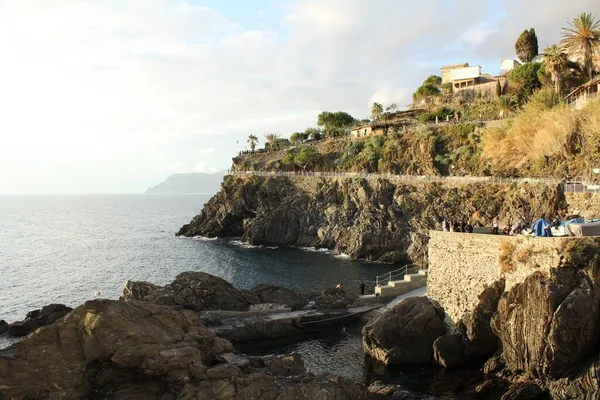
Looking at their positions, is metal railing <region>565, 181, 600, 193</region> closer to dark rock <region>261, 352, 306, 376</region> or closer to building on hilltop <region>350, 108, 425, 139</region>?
dark rock <region>261, 352, 306, 376</region>

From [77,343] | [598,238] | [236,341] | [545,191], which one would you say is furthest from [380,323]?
[545,191]

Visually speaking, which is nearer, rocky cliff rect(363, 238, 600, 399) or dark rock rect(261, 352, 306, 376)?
rocky cliff rect(363, 238, 600, 399)

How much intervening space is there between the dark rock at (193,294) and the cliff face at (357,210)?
29263 mm

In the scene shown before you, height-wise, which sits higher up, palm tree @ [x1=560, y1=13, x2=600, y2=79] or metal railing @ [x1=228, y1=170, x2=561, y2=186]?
palm tree @ [x1=560, y1=13, x2=600, y2=79]

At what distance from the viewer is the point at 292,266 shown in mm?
58188

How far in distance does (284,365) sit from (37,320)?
2097 centimetres

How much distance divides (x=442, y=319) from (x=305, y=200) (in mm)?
53751

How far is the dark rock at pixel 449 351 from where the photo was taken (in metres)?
23.8

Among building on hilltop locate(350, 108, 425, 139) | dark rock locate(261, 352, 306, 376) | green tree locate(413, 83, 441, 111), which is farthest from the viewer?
green tree locate(413, 83, 441, 111)

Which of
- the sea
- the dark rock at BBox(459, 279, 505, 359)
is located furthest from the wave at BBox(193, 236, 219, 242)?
the dark rock at BBox(459, 279, 505, 359)

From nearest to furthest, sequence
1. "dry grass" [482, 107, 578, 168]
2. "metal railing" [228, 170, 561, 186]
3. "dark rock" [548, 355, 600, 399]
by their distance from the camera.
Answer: "dark rock" [548, 355, 600, 399] < "dry grass" [482, 107, 578, 168] < "metal railing" [228, 170, 561, 186]

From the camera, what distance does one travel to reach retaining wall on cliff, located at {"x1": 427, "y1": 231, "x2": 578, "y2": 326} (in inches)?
840

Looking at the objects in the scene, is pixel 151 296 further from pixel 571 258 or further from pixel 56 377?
pixel 571 258

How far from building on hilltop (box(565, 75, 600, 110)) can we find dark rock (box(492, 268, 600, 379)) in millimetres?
35421
